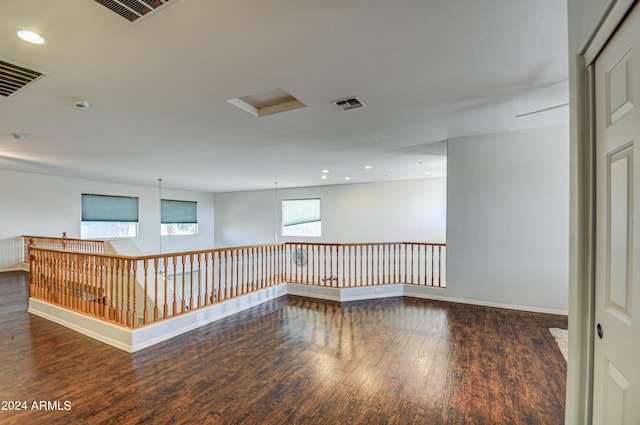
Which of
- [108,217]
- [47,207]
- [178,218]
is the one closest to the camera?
[47,207]

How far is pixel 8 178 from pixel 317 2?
9.90 metres

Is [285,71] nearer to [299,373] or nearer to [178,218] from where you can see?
[299,373]

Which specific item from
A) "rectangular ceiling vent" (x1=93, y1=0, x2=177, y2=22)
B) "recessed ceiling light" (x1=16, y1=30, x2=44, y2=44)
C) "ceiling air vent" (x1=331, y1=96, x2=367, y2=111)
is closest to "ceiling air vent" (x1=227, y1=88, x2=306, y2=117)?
"ceiling air vent" (x1=331, y1=96, x2=367, y2=111)

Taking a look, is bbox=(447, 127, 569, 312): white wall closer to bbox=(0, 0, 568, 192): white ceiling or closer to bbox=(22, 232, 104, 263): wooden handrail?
bbox=(0, 0, 568, 192): white ceiling

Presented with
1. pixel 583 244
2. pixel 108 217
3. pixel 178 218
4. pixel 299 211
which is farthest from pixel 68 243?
pixel 583 244

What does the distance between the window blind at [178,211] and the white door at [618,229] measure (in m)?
12.2

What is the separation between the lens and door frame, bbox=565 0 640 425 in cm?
127

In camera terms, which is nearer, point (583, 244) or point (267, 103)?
point (583, 244)

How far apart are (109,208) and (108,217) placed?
0.30 meters

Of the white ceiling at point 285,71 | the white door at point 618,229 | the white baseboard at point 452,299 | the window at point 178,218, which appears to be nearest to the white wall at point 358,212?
the window at point 178,218

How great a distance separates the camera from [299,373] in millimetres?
2711

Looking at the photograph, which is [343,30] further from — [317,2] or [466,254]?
[466,254]

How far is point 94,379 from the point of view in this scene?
2572 mm

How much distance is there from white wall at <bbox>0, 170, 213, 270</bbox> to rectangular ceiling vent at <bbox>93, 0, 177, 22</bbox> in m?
8.88
